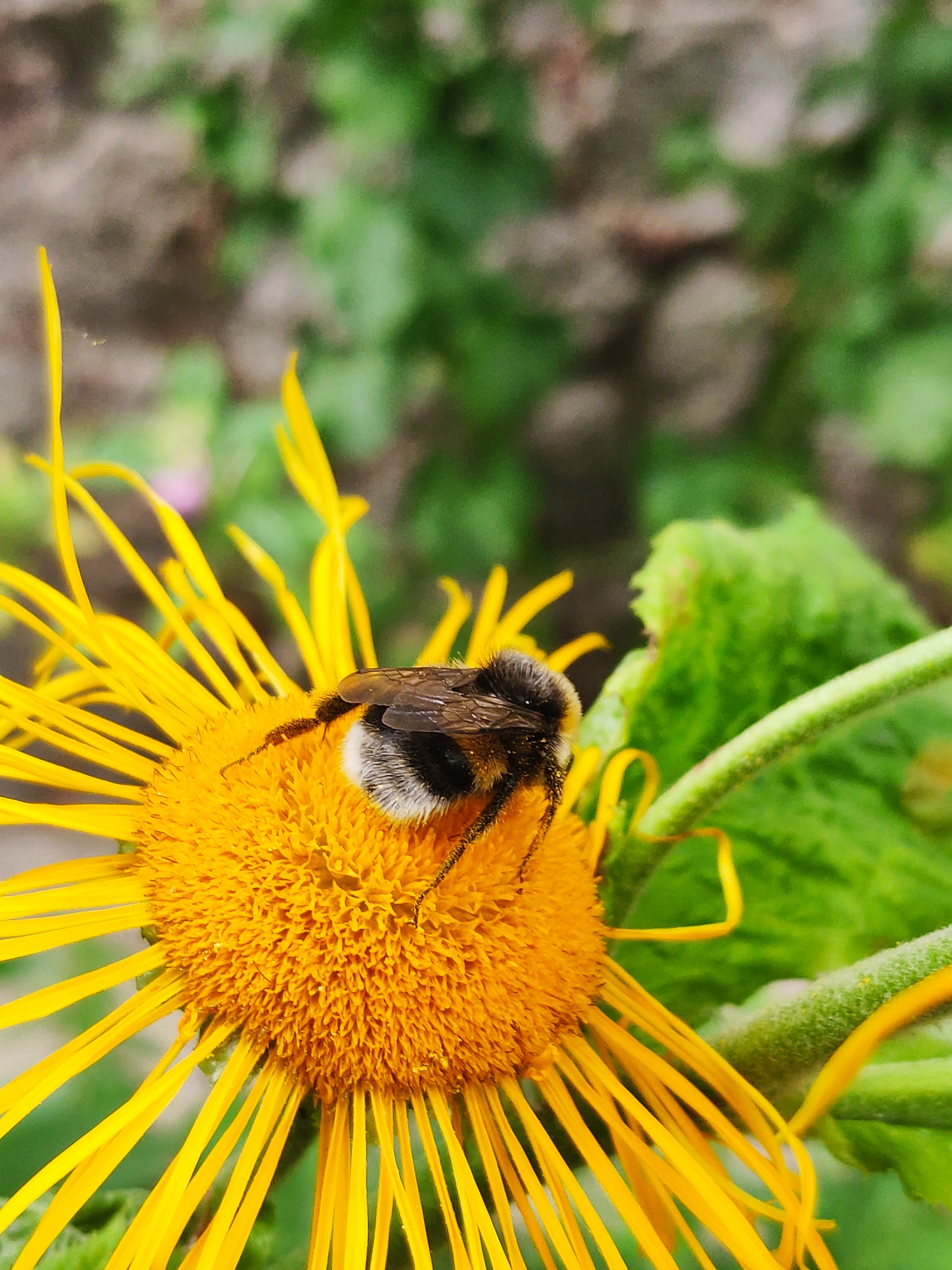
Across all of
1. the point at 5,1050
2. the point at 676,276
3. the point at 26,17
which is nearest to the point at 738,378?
Result: the point at 676,276

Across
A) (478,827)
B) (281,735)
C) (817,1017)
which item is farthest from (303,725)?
(817,1017)

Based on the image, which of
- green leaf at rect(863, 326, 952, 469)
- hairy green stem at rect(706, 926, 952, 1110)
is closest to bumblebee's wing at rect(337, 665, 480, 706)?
hairy green stem at rect(706, 926, 952, 1110)

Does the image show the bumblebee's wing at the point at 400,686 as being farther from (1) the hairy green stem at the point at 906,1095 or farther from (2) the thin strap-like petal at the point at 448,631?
(1) the hairy green stem at the point at 906,1095

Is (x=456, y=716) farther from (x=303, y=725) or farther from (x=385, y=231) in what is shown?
(x=385, y=231)

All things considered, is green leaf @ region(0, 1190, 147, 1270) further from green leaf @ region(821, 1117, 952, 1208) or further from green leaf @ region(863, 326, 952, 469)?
green leaf @ region(863, 326, 952, 469)

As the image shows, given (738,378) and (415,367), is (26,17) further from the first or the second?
(738,378)

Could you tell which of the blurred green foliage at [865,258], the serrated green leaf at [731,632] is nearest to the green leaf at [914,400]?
the blurred green foliage at [865,258]
